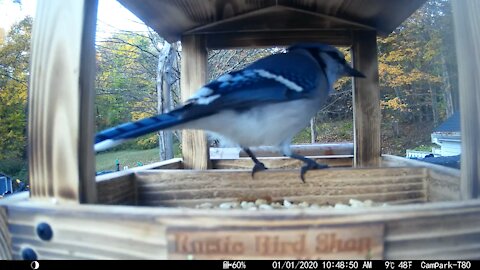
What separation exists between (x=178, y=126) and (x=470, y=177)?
84 centimetres

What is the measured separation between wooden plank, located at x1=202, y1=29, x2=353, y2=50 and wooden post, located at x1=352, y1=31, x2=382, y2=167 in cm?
→ 12

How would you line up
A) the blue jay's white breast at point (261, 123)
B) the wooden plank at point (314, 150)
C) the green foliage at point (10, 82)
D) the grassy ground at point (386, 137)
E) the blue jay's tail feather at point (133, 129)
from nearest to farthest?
the blue jay's tail feather at point (133, 129)
the blue jay's white breast at point (261, 123)
the wooden plank at point (314, 150)
the green foliage at point (10, 82)
the grassy ground at point (386, 137)

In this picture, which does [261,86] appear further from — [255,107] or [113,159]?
[113,159]

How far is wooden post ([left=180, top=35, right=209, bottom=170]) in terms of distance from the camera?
215cm

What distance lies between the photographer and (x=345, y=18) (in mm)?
2100

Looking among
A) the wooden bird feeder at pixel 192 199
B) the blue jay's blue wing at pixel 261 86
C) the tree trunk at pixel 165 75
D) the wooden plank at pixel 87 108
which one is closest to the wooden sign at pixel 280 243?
the wooden bird feeder at pixel 192 199

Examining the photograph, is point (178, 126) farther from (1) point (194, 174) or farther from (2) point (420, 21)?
(2) point (420, 21)

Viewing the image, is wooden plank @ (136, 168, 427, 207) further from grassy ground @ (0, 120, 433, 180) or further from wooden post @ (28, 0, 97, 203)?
grassy ground @ (0, 120, 433, 180)

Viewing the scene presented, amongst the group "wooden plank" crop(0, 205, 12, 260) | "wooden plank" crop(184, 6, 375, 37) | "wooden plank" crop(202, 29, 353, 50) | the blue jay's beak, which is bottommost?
"wooden plank" crop(0, 205, 12, 260)

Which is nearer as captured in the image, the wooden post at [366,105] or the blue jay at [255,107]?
the blue jay at [255,107]

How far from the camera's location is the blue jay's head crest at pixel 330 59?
194cm

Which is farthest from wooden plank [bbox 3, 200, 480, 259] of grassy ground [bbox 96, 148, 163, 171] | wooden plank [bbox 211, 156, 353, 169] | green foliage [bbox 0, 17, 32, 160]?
green foliage [bbox 0, 17, 32, 160]

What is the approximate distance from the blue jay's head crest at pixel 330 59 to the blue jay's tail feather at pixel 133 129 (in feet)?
2.95

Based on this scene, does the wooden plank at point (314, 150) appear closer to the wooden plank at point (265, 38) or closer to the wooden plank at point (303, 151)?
the wooden plank at point (303, 151)
